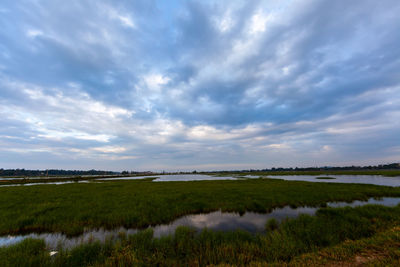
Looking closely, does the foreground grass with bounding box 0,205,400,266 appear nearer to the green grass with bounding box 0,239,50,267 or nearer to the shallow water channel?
the green grass with bounding box 0,239,50,267

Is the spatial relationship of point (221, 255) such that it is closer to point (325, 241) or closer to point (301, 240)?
point (301, 240)

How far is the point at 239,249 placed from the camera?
7.29 metres

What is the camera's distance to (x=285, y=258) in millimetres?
6555

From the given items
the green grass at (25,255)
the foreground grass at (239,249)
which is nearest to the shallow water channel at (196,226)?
the green grass at (25,255)

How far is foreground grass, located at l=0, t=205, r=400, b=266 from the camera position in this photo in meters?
6.02

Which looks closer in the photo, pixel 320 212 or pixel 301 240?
pixel 301 240

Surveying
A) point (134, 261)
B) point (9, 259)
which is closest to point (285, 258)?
point (134, 261)

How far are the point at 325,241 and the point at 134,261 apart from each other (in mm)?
9982

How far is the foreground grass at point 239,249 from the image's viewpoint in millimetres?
6020

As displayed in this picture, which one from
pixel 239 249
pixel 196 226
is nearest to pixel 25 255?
pixel 196 226

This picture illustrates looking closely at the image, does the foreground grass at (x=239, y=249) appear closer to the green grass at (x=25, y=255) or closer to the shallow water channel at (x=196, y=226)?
the green grass at (x=25, y=255)

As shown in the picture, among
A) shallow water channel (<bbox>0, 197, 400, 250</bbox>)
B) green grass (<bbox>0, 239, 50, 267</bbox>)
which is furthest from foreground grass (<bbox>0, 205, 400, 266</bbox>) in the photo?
shallow water channel (<bbox>0, 197, 400, 250</bbox>)

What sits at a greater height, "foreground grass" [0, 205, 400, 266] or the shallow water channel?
"foreground grass" [0, 205, 400, 266]

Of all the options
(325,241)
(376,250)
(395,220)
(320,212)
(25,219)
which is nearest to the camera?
(376,250)
